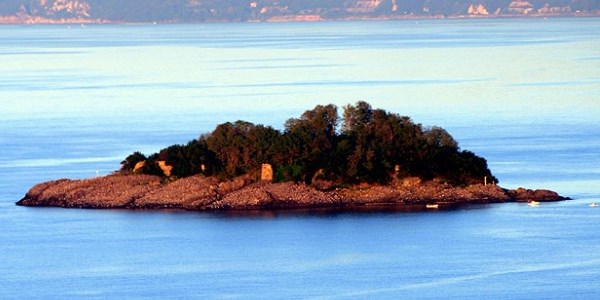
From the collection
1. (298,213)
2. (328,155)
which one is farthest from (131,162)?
(298,213)

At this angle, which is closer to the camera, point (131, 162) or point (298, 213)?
point (298, 213)

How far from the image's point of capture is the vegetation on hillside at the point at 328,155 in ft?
182

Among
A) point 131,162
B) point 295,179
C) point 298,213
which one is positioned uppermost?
point 131,162

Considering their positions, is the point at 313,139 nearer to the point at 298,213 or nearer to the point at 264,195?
the point at 264,195

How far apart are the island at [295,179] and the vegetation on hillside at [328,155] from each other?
0.10 ft

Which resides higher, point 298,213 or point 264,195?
point 264,195

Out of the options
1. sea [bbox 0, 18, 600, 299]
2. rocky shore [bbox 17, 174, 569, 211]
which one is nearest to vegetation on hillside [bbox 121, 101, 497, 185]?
rocky shore [bbox 17, 174, 569, 211]

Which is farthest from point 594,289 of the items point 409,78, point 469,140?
point 409,78

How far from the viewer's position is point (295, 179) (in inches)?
2194

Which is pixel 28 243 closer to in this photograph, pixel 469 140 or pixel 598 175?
pixel 598 175

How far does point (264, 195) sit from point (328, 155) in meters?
2.60

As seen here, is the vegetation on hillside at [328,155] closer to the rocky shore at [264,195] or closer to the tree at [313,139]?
the tree at [313,139]

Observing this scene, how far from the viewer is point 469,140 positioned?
7362cm

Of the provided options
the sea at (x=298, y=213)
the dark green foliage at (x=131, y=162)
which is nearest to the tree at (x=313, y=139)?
the sea at (x=298, y=213)
